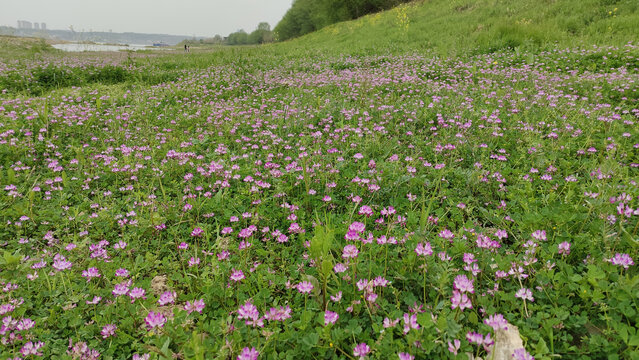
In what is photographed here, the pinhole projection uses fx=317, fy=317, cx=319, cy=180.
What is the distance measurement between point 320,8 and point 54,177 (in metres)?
57.4

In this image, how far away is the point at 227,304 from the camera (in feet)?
8.23

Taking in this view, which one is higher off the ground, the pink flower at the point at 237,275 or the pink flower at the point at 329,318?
the pink flower at the point at 329,318

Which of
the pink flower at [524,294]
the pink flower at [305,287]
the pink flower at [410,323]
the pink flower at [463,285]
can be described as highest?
the pink flower at [463,285]

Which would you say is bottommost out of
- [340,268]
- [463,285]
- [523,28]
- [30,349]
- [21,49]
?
[30,349]

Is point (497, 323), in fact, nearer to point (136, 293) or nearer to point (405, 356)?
point (405, 356)

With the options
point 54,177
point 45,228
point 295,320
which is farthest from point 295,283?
point 54,177

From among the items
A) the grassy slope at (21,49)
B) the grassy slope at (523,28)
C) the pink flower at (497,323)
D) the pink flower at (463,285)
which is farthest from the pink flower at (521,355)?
the grassy slope at (21,49)

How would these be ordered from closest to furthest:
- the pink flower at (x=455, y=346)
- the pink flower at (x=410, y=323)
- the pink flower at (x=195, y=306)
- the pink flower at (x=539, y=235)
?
the pink flower at (x=455, y=346) → the pink flower at (x=410, y=323) → the pink flower at (x=195, y=306) → the pink flower at (x=539, y=235)

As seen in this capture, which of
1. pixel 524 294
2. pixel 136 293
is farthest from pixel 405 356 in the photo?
pixel 136 293

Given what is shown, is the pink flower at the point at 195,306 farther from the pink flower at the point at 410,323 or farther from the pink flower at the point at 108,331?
the pink flower at the point at 410,323

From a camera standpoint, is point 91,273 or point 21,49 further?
point 21,49

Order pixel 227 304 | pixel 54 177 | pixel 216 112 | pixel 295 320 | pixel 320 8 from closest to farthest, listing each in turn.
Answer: pixel 295 320
pixel 227 304
pixel 54 177
pixel 216 112
pixel 320 8

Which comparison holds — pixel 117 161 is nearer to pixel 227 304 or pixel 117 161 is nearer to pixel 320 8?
pixel 227 304

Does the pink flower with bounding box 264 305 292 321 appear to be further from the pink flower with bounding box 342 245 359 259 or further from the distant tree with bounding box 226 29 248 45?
the distant tree with bounding box 226 29 248 45
